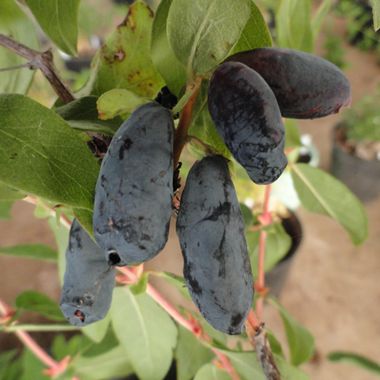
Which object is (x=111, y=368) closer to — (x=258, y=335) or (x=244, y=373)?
(x=244, y=373)

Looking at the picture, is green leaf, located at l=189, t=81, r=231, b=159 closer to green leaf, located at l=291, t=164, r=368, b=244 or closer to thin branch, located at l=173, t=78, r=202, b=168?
thin branch, located at l=173, t=78, r=202, b=168

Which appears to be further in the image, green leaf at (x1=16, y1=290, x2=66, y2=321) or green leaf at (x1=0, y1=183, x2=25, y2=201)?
green leaf at (x1=16, y1=290, x2=66, y2=321)

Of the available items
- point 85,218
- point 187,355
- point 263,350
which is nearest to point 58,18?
point 85,218

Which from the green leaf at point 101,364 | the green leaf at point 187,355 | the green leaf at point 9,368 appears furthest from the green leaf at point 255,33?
the green leaf at point 9,368

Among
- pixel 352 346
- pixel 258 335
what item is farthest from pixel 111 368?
pixel 352 346

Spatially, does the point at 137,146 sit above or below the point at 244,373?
above

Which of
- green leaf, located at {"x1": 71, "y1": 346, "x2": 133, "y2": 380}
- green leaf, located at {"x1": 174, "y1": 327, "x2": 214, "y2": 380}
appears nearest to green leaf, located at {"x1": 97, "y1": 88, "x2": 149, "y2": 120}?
green leaf, located at {"x1": 174, "y1": 327, "x2": 214, "y2": 380}

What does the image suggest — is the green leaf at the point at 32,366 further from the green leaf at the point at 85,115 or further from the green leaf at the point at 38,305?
the green leaf at the point at 85,115
